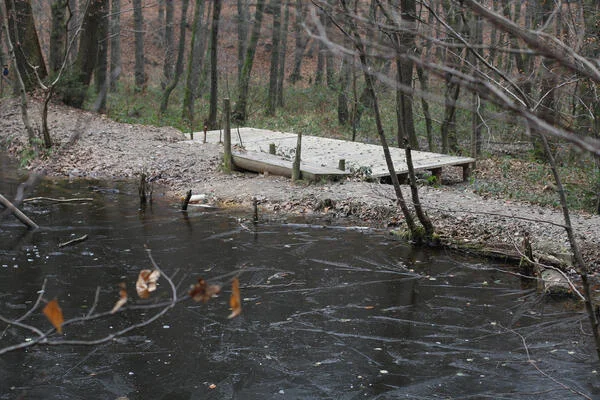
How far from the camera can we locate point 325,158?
A: 1622 cm

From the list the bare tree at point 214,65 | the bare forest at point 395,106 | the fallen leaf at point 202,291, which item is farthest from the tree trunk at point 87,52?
the fallen leaf at point 202,291

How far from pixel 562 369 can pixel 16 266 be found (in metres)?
6.79

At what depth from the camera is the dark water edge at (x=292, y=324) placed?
636 centimetres

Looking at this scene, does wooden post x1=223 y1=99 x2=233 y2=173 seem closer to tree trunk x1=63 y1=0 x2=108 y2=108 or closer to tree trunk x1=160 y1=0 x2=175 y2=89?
tree trunk x1=63 y1=0 x2=108 y2=108

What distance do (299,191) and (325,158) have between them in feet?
8.79

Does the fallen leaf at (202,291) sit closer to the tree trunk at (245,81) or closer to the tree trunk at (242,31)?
the tree trunk at (245,81)

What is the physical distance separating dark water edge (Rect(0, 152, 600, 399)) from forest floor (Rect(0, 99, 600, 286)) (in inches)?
34.4

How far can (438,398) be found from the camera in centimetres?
614

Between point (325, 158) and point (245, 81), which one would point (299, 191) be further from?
point (245, 81)

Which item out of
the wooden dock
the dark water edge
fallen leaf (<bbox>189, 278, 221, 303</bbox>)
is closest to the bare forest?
the wooden dock

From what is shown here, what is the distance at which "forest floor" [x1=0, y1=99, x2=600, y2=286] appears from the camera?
10562mm

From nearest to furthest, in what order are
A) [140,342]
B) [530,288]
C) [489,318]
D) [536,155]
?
[140,342] → [489,318] → [530,288] → [536,155]

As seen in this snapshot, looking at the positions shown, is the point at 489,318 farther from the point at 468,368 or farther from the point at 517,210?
the point at 517,210

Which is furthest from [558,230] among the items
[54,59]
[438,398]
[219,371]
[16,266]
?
[54,59]
